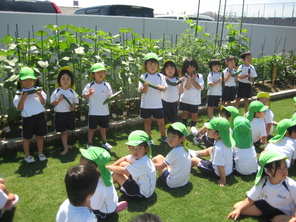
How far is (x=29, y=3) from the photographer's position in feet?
23.0

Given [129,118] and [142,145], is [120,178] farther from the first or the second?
[129,118]

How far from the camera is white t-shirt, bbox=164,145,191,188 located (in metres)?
3.19

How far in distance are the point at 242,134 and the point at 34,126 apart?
283cm

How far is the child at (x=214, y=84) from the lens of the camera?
17.4ft

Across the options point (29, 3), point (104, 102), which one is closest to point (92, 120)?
point (104, 102)

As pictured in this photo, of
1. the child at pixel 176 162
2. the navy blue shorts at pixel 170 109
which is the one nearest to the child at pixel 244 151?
the child at pixel 176 162

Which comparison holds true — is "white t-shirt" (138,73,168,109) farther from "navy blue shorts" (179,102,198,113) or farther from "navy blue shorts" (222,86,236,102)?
"navy blue shorts" (222,86,236,102)

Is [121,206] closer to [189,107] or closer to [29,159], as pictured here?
[29,159]

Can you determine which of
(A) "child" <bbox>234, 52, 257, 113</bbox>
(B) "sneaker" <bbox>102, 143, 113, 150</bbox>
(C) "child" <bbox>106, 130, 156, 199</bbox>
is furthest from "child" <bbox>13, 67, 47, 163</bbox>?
(A) "child" <bbox>234, 52, 257, 113</bbox>

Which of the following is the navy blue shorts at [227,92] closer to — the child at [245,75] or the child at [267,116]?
the child at [245,75]

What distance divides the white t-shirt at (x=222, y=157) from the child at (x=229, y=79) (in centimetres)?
261

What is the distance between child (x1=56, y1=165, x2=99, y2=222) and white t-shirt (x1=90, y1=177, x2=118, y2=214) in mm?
584

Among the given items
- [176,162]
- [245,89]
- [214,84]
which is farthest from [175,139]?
[245,89]

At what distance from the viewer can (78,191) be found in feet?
6.10
